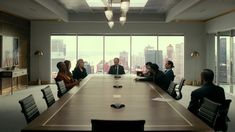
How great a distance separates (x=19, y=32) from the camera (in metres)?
12.9

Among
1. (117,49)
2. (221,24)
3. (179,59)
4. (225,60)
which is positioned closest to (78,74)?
(221,24)

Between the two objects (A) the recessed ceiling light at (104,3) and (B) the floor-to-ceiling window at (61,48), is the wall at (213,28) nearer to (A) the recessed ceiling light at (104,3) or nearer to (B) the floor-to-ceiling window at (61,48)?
(A) the recessed ceiling light at (104,3)

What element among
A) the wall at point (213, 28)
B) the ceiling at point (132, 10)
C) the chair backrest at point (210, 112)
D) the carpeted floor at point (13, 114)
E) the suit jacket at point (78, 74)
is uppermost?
the ceiling at point (132, 10)

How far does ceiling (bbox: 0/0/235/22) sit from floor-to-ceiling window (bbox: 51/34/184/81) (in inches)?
45.4

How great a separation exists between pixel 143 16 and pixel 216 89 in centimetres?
958

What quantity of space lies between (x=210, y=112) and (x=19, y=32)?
10649mm

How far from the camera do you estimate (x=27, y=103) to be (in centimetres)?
354

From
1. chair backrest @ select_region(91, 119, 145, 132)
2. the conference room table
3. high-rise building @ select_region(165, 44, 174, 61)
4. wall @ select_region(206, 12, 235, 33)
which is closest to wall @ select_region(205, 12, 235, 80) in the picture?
wall @ select_region(206, 12, 235, 33)

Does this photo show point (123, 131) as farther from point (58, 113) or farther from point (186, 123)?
point (58, 113)

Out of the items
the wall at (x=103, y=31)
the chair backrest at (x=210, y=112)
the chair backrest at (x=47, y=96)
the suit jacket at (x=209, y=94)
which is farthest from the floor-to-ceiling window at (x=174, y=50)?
the chair backrest at (x=210, y=112)

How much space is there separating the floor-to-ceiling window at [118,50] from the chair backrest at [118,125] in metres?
12.4

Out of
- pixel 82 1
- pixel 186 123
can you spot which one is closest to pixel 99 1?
pixel 82 1

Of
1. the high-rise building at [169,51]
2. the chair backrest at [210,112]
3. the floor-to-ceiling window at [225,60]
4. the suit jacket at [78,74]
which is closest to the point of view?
the chair backrest at [210,112]

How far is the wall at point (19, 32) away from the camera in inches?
438
